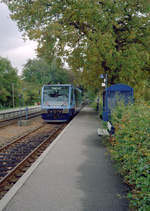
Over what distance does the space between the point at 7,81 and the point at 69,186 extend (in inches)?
1787

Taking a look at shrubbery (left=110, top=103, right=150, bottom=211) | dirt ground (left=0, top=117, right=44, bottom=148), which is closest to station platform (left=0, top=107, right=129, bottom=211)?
shrubbery (left=110, top=103, right=150, bottom=211)

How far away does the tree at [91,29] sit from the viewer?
1658cm

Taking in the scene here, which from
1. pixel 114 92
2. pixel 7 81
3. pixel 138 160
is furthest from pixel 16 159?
pixel 7 81

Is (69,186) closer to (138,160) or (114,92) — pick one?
(138,160)

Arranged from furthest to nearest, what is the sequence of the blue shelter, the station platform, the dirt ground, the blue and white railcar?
the blue and white railcar < the blue shelter < the dirt ground < the station platform

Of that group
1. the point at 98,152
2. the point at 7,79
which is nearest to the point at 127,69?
the point at 98,152

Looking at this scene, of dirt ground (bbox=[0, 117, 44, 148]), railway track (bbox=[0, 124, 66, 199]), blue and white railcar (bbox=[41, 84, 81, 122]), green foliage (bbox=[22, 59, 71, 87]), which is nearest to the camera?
railway track (bbox=[0, 124, 66, 199])

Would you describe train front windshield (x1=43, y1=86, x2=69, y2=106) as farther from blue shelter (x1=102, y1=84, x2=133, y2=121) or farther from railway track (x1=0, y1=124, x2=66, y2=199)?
railway track (x1=0, y1=124, x2=66, y2=199)

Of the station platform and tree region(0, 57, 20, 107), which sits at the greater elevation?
tree region(0, 57, 20, 107)

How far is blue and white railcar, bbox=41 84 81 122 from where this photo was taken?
17750 millimetres

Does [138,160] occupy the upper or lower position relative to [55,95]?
lower

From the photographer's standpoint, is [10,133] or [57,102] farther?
[57,102]

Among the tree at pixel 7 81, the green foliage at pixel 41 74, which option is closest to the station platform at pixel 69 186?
the tree at pixel 7 81

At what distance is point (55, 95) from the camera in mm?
18422
